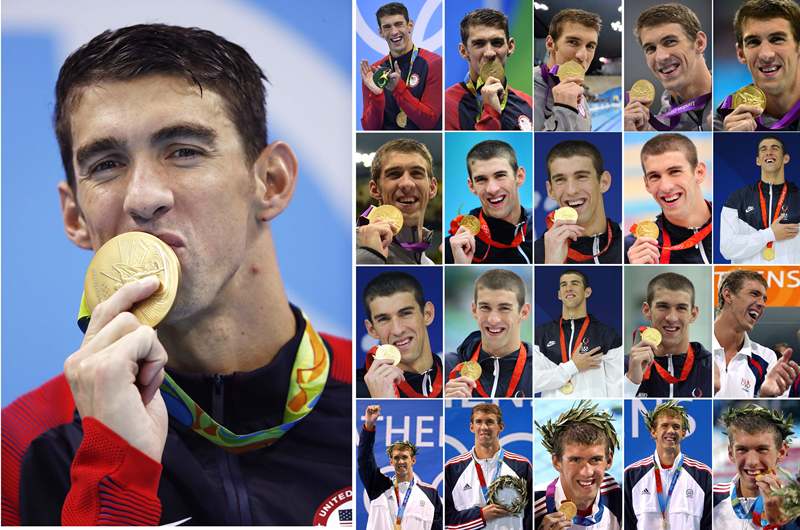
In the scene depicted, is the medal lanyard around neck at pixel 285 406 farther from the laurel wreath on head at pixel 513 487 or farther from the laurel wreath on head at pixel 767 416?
the laurel wreath on head at pixel 767 416

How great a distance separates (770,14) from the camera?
4.86 meters

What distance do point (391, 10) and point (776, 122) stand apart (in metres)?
1.85

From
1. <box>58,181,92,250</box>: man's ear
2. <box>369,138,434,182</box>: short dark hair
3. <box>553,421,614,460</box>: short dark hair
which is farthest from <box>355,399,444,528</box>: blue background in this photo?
<box>58,181,92,250</box>: man's ear

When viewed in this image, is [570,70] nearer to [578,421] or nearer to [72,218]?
[578,421]

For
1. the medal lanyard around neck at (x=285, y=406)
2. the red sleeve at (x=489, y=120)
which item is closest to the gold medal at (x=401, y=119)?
the red sleeve at (x=489, y=120)

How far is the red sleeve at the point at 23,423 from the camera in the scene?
4812 millimetres

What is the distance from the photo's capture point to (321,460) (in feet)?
15.9


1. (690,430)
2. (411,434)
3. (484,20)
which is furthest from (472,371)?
(484,20)

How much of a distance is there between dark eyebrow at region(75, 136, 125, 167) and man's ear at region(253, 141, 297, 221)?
631 mm

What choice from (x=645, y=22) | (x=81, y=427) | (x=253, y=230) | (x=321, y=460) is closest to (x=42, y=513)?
(x=81, y=427)

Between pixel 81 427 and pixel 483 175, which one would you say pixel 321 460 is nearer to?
pixel 81 427

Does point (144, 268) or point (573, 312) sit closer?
point (144, 268)

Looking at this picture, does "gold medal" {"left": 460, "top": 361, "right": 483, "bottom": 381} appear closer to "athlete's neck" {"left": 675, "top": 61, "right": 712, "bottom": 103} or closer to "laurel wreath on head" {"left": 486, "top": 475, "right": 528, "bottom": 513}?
"laurel wreath on head" {"left": 486, "top": 475, "right": 528, "bottom": 513}

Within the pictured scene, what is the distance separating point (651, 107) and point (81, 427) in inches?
117
